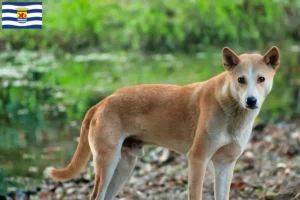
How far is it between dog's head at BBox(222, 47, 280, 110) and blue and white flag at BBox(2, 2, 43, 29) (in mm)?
4642

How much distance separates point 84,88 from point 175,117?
8.34 m

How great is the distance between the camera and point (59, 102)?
11180 millimetres

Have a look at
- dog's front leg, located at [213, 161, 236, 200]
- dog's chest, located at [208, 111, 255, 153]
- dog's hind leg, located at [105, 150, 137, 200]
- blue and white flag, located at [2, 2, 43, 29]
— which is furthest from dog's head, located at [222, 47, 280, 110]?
blue and white flag, located at [2, 2, 43, 29]

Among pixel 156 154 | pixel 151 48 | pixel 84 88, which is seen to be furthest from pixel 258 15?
pixel 156 154

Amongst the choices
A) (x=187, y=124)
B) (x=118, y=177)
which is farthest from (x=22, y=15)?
(x=187, y=124)

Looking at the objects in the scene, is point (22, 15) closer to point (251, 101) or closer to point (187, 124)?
point (187, 124)

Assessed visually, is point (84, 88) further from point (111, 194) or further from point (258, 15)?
point (258, 15)

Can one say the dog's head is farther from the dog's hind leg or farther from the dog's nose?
the dog's hind leg

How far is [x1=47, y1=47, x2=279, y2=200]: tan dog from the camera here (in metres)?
4.04

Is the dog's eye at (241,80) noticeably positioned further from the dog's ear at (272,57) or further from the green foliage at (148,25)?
the green foliage at (148,25)

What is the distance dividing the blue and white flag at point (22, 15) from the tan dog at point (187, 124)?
3955mm

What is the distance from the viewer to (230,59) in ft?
13.3

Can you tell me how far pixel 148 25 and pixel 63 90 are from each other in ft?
25.2

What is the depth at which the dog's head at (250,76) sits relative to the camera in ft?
12.7
